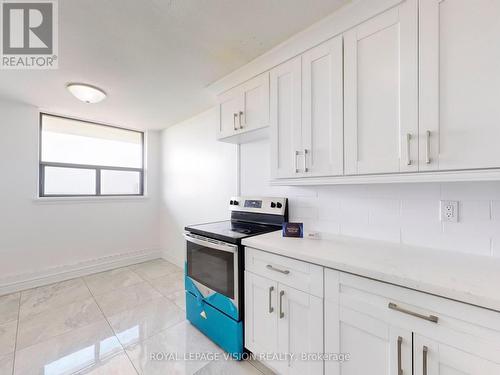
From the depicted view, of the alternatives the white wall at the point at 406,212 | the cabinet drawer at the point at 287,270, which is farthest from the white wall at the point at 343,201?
the cabinet drawer at the point at 287,270

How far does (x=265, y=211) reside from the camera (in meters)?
2.07

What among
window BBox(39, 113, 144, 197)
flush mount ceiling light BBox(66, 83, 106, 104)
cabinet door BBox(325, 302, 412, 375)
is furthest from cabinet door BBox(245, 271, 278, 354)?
window BBox(39, 113, 144, 197)

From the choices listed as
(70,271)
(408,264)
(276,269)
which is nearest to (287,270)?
(276,269)

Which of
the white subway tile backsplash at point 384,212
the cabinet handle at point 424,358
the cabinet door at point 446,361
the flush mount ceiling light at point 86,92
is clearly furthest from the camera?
the flush mount ceiling light at point 86,92

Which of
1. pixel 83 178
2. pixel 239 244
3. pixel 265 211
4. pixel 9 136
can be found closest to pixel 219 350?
pixel 239 244

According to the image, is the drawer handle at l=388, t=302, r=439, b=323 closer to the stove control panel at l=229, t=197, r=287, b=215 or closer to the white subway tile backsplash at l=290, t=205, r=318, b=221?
the white subway tile backsplash at l=290, t=205, r=318, b=221

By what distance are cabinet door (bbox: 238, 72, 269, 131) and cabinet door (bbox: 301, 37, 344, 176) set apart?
1.13ft

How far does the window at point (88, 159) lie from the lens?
2933 mm

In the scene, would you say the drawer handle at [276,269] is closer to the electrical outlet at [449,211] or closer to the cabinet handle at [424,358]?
the cabinet handle at [424,358]


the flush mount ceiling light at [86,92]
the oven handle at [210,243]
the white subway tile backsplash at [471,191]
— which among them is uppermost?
the flush mount ceiling light at [86,92]

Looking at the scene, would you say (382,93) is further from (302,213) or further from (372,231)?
(302,213)

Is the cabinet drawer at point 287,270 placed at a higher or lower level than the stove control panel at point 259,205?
lower

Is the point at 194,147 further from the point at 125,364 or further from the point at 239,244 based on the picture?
the point at 125,364

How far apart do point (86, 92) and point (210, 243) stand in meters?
2.01
